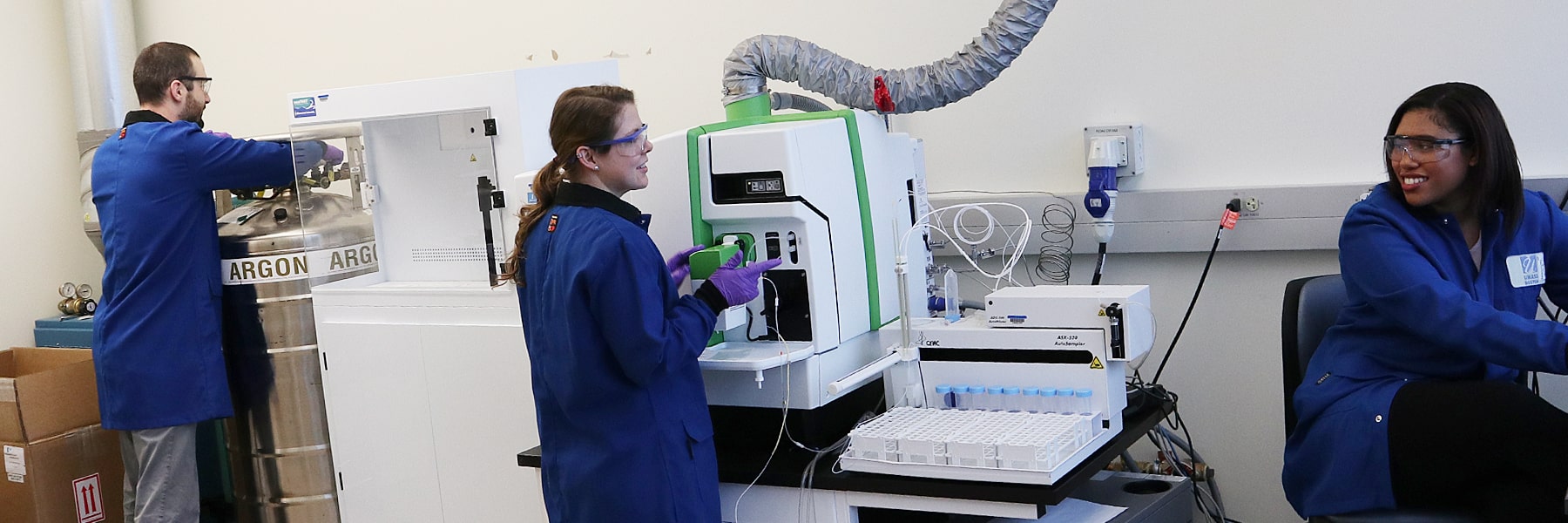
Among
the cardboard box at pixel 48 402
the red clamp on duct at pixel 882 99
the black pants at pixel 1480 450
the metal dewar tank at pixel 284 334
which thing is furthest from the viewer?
the cardboard box at pixel 48 402

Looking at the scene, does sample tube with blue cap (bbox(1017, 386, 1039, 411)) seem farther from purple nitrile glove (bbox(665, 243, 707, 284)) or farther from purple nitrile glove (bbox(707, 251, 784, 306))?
purple nitrile glove (bbox(665, 243, 707, 284))

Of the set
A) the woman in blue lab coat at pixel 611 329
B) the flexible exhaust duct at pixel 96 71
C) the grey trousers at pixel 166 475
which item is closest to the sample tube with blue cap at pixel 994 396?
the woman in blue lab coat at pixel 611 329

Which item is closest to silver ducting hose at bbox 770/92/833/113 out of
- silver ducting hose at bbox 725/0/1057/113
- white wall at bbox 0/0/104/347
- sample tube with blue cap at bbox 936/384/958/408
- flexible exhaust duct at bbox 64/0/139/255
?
silver ducting hose at bbox 725/0/1057/113

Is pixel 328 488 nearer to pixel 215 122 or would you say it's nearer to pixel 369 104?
pixel 369 104

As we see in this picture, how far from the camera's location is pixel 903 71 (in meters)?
2.48

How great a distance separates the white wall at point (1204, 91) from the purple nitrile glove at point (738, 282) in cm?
112

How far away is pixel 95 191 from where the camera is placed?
9.63 ft

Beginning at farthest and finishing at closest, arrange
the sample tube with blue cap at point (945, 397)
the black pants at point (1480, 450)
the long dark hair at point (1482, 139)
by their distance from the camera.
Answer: the sample tube with blue cap at point (945, 397) → the long dark hair at point (1482, 139) → the black pants at point (1480, 450)

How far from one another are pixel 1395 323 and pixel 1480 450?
24cm

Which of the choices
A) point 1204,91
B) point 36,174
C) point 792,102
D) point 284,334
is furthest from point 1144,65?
point 36,174

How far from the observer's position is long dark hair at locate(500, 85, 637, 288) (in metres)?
1.82

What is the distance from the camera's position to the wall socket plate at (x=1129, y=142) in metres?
2.68

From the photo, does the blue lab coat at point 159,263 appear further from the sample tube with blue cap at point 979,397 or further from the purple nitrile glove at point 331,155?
the sample tube with blue cap at point 979,397

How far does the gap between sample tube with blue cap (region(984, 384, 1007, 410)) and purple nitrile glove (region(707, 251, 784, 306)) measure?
0.44 m
